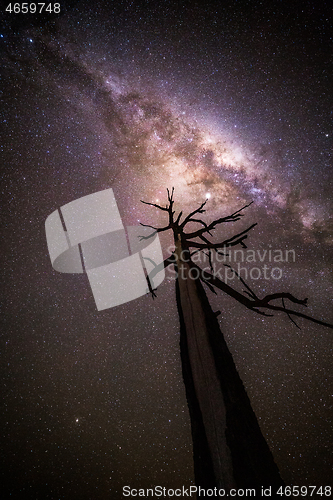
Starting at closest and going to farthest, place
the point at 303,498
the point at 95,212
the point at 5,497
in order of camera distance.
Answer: the point at 95,212
the point at 303,498
the point at 5,497

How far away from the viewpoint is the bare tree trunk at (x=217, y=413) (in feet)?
6.32

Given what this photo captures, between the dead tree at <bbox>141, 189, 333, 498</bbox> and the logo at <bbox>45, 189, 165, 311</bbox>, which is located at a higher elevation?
the logo at <bbox>45, 189, 165, 311</bbox>

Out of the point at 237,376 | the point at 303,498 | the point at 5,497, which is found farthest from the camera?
the point at 5,497

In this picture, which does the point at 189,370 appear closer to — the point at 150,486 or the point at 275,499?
the point at 275,499

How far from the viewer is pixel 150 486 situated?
9175 cm

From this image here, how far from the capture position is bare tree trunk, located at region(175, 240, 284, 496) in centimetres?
193

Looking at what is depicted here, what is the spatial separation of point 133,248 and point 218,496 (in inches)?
223

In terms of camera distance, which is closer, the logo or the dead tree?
the dead tree

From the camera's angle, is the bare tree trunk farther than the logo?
No

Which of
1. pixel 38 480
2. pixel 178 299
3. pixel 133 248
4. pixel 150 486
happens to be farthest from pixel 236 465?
pixel 38 480

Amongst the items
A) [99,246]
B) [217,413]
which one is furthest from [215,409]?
[99,246]

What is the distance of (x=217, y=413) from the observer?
2.14 metres

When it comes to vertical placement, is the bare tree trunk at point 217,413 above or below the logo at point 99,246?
below

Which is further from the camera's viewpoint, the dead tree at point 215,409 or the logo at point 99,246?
the logo at point 99,246
